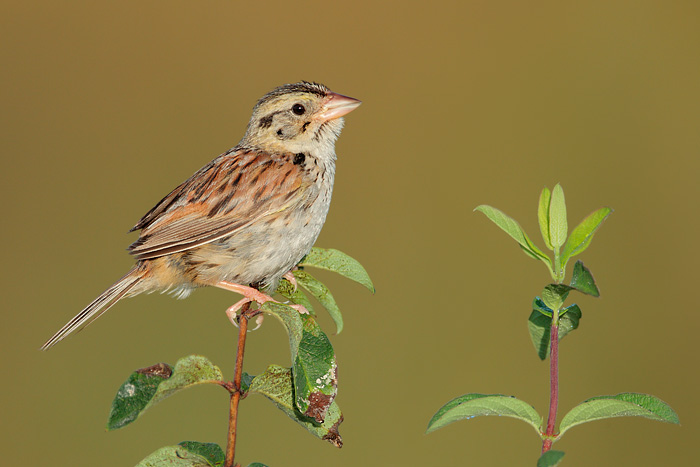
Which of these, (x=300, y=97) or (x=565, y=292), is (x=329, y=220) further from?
(x=565, y=292)

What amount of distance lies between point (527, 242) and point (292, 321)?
1.78 feet

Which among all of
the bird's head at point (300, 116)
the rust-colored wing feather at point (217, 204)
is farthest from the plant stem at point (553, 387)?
the bird's head at point (300, 116)

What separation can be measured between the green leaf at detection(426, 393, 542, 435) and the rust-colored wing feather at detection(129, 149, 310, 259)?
1.31 meters

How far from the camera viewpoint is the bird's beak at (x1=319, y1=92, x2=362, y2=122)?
2465 millimetres

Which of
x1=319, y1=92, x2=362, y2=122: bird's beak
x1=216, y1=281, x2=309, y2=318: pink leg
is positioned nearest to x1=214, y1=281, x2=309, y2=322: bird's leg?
x1=216, y1=281, x2=309, y2=318: pink leg

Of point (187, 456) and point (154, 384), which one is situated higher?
point (154, 384)

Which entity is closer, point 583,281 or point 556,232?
point 583,281

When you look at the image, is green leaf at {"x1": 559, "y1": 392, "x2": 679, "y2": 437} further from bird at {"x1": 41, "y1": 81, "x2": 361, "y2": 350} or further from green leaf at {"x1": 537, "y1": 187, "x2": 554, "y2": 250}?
bird at {"x1": 41, "y1": 81, "x2": 361, "y2": 350}

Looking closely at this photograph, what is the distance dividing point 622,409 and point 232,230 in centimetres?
145

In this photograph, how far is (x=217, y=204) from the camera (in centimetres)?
224

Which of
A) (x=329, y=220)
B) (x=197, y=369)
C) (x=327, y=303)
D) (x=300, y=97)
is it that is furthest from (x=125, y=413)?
(x=329, y=220)

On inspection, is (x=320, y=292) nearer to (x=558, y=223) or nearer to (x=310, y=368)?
(x=310, y=368)

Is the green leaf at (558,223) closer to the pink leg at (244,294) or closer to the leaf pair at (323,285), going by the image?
the leaf pair at (323,285)

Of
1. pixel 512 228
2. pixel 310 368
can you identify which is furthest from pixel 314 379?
pixel 512 228
